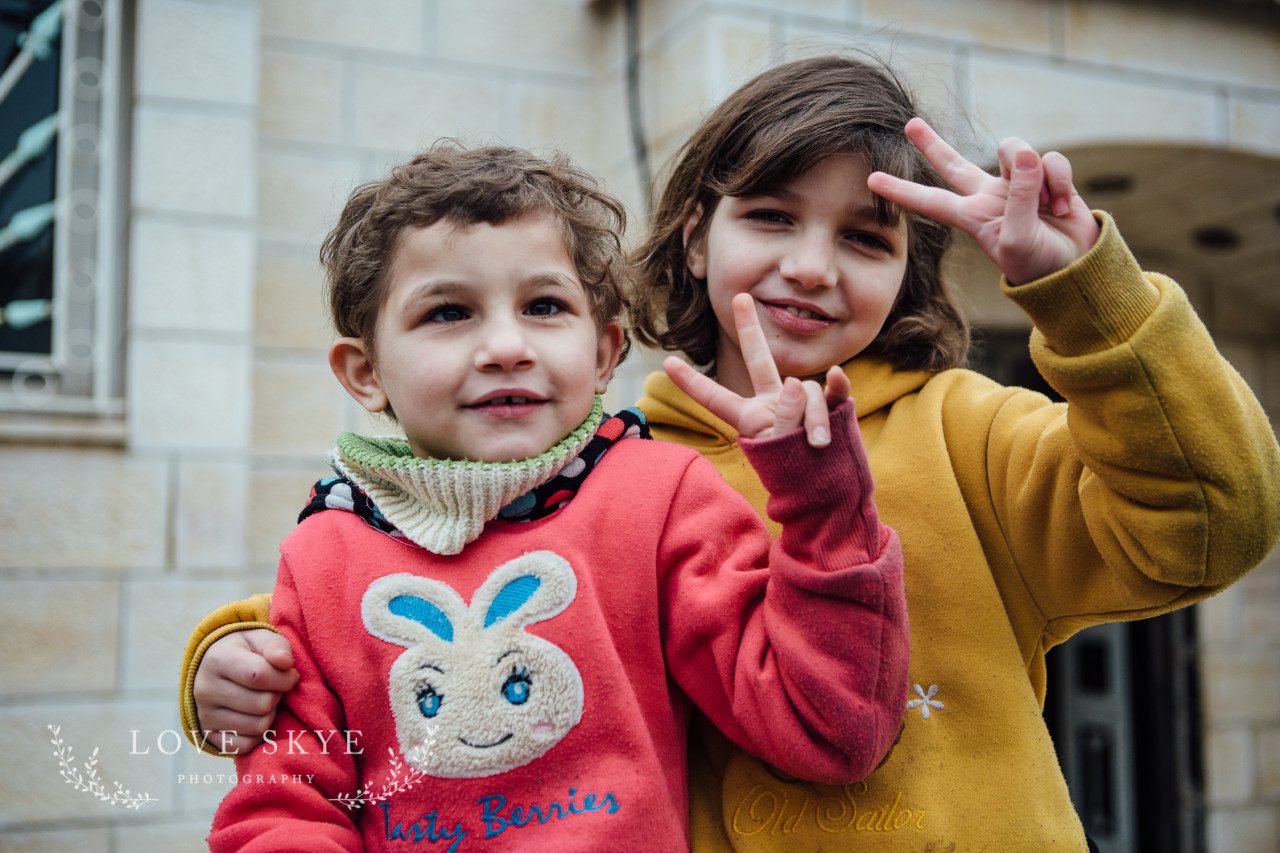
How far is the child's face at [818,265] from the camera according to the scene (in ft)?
4.59

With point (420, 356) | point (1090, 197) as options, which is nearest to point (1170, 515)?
point (420, 356)

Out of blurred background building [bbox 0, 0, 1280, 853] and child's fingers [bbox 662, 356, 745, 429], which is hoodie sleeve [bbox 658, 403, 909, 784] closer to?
child's fingers [bbox 662, 356, 745, 429]

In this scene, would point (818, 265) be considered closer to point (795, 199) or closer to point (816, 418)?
point (795, 199)

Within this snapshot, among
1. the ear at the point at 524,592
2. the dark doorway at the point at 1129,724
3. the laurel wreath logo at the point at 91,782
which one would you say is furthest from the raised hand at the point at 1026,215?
the dark doorway at the point at 1129,724

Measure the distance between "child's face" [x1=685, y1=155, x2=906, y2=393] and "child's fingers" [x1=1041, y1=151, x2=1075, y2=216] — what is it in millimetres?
302

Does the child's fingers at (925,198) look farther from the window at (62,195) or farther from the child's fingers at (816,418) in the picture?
the window at (62,195)

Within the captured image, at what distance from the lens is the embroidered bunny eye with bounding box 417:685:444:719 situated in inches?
46.6

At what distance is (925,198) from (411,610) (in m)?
0.67

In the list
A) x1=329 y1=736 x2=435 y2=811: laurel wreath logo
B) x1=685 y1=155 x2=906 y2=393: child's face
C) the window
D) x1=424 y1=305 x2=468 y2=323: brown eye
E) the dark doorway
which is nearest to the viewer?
x1=329 y1=736 x2=435 y2=811: laurel wreath logo

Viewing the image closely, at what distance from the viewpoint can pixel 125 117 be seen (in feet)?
10.2

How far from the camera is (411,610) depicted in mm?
1223

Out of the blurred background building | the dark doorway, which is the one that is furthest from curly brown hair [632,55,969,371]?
the dark doorway

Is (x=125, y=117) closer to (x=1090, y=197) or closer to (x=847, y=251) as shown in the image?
(x=847, y=251)

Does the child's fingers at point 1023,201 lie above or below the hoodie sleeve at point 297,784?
above
